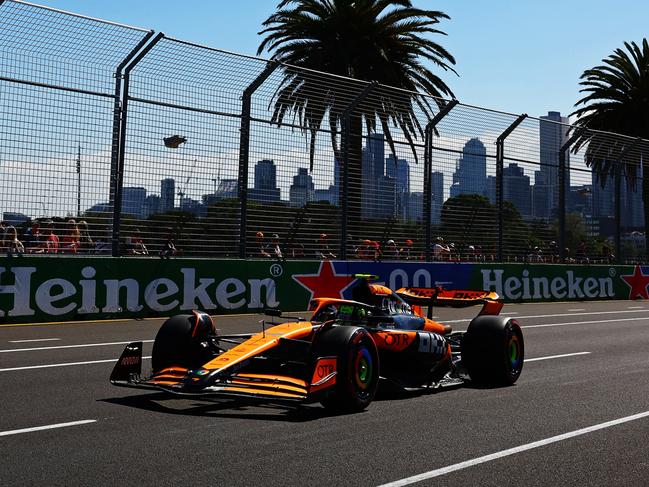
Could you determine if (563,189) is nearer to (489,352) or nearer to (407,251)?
(407,251)

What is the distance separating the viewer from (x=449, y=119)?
72.8 ft

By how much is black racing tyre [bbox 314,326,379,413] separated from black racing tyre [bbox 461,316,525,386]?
1.77 metres

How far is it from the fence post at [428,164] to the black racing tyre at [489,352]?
1299 cm

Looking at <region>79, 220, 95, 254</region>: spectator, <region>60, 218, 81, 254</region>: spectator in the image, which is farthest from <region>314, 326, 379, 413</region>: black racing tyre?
<region>79, 220, 95, 254</region>: spectator

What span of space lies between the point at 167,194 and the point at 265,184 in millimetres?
2496

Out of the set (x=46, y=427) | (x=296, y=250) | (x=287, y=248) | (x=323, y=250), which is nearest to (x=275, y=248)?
(x=287, y=248)

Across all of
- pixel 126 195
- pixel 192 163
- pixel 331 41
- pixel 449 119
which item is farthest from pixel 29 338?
pixel 331 41

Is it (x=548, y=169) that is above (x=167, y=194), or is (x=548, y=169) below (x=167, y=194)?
above

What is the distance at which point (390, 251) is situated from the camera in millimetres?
21469

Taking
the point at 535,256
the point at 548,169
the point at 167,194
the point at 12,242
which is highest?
the point at 548,169

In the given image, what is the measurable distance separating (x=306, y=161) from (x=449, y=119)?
4.88 metres

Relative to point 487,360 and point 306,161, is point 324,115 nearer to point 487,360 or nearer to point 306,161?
point 306,161

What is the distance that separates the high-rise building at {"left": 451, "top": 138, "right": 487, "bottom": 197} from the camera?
23.0 metres

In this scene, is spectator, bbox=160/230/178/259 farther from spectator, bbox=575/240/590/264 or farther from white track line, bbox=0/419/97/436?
spectator, bbox=575/240/590/264
